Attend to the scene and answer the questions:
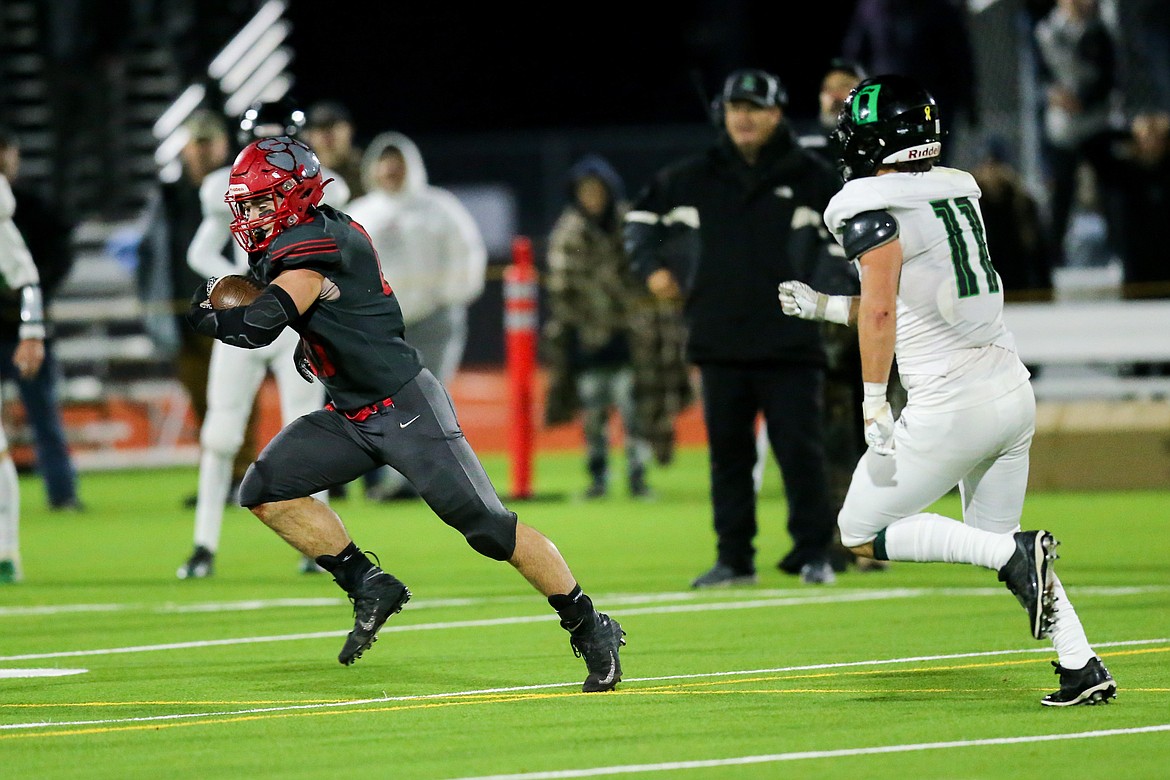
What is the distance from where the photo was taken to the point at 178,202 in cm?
1468

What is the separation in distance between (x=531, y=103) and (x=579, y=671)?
2708 cm

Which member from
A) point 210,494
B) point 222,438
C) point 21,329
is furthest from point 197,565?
point 21,329

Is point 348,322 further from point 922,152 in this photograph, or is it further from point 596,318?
point 596,318

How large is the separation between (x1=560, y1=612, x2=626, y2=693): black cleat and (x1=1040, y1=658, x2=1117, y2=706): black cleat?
54.8 inches

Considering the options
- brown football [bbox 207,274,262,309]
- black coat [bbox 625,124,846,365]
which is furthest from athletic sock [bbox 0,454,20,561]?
brown football [bbox 207,274,262,309]

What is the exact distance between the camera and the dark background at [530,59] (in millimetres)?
32500

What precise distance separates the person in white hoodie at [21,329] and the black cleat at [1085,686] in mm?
5962

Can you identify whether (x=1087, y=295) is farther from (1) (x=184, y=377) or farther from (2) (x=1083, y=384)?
(1) (x=184, y=377)

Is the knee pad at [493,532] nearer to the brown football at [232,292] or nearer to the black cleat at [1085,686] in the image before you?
the brown football at [232,292]

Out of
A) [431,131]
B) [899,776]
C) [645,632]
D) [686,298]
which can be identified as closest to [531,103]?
[431,131]

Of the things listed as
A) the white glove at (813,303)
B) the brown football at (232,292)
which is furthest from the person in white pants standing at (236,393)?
the white glove at (813,303)

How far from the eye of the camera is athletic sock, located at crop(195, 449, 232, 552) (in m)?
10.6

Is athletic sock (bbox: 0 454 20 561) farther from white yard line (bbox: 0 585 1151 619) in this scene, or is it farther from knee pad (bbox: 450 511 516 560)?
knee pad (bbox: 450 511 516 560)

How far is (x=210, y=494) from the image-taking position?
1059 centimetres
